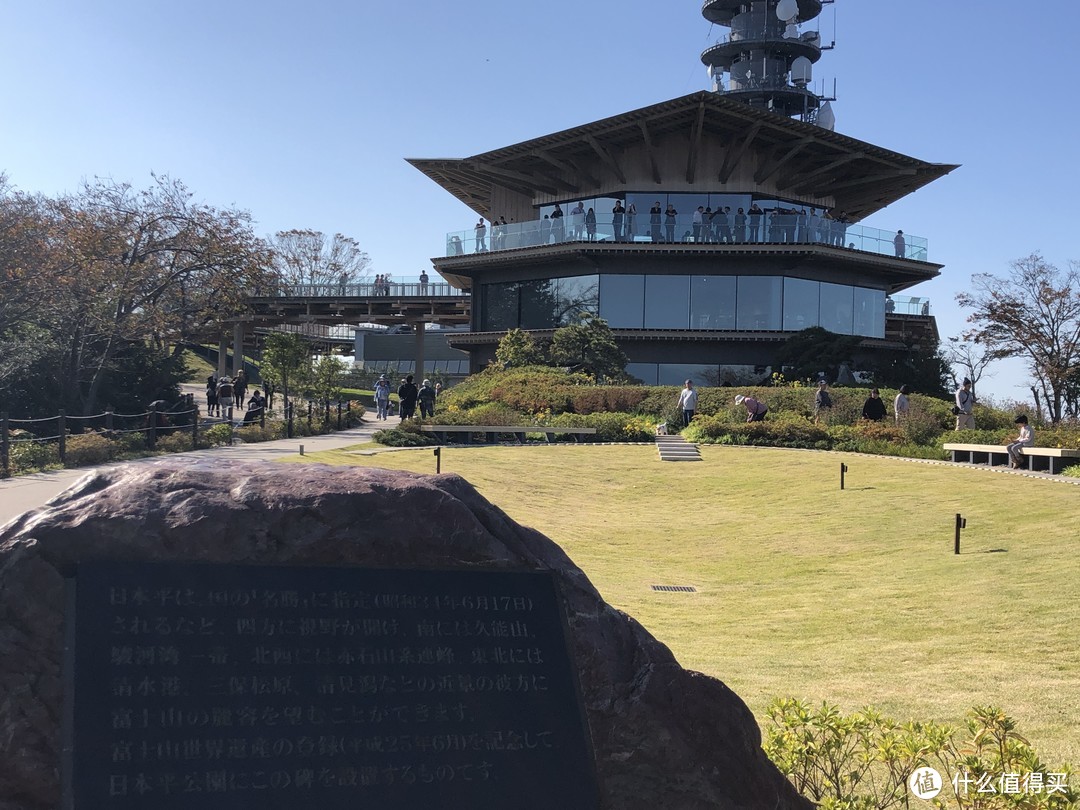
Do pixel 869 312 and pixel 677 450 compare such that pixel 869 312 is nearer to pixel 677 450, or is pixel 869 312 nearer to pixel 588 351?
pixel 588 351

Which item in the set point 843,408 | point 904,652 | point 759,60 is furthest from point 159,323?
point 759,60

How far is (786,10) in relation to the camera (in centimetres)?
4894

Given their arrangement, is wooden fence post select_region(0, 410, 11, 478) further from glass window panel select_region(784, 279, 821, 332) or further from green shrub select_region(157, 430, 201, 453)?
glass window panel select_region(784, 279, 821, 332)

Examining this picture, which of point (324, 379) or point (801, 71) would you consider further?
point (801, 71)

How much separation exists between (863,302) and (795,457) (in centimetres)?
2388

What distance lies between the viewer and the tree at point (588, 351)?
36219mm

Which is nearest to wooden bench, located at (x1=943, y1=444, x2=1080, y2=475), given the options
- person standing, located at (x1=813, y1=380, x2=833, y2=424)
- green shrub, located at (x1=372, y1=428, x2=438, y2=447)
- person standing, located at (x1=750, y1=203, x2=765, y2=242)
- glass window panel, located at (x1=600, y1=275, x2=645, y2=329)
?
person standing, located at (x1=813, y1=380, x2=833, y2=424)

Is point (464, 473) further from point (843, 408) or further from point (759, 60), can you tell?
point (759, 60)

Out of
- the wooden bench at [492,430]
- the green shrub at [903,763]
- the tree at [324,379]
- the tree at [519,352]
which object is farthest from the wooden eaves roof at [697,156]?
the green shrub at [903,763]

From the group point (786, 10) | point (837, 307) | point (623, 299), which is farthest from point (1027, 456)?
point (786, 10)

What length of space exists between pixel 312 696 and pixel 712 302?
128 ft

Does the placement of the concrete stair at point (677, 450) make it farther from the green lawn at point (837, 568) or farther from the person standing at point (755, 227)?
the person standing at point (755, 227)

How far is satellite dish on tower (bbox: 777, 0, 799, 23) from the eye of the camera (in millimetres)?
48906

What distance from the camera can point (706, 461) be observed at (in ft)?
74.8
